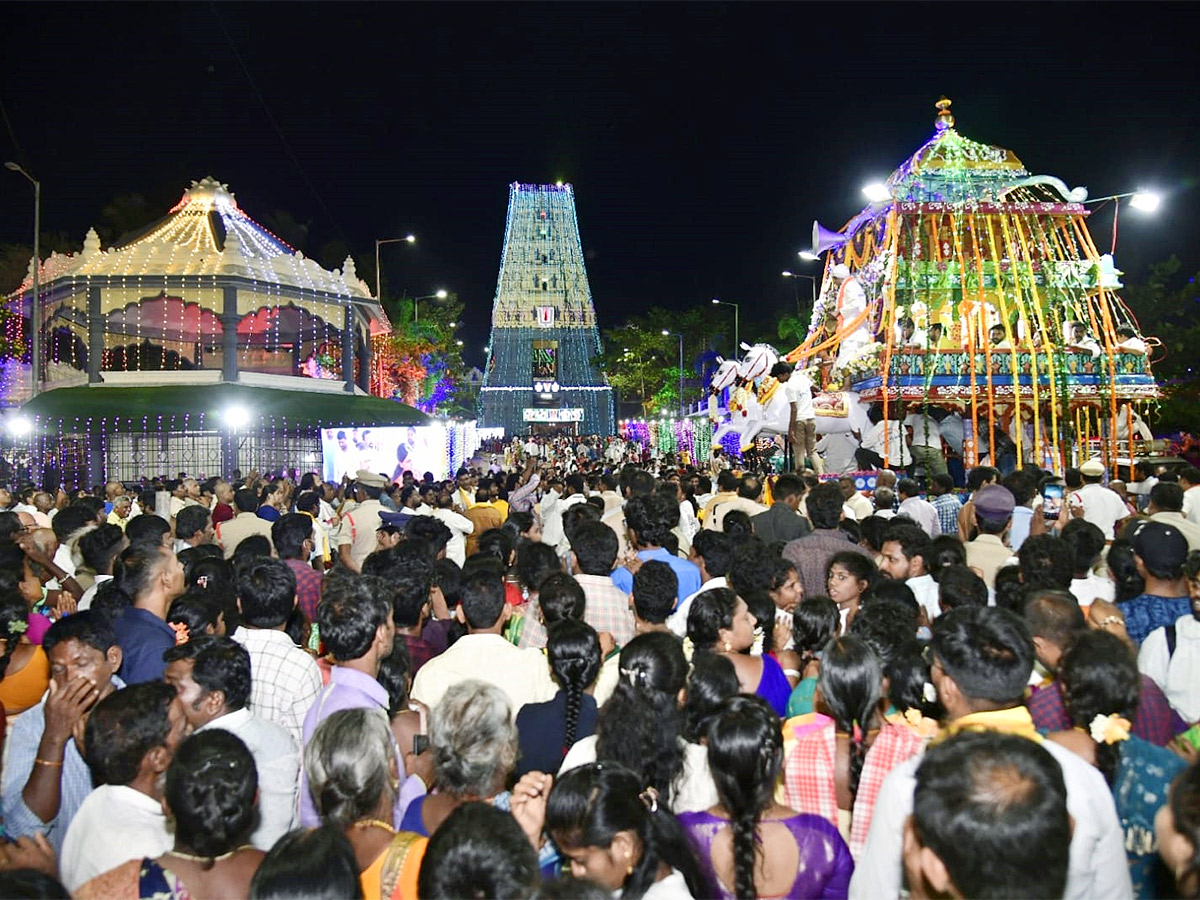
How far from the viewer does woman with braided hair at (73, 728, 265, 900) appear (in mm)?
2760

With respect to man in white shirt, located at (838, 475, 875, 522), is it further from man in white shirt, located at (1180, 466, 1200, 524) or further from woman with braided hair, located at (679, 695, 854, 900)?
woman with braided hair, located at (679, 695, 854, 900)

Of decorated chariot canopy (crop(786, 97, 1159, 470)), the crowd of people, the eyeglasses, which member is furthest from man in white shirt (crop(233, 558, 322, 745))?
decorated chariot canopy (crop(786, 97, 1159, 470))

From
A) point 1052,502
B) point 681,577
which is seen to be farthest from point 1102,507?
point 681,577

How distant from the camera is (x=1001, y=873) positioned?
2166 mm

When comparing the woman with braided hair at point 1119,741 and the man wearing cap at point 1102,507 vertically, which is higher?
the man wearing cap at point 1102,507

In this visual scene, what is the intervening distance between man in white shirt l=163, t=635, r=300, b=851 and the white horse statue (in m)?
13.4

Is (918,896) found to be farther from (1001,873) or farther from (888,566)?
(888,566)

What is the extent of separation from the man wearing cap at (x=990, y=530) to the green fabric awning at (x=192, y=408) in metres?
19.8

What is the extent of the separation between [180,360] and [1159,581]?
29.0 meters

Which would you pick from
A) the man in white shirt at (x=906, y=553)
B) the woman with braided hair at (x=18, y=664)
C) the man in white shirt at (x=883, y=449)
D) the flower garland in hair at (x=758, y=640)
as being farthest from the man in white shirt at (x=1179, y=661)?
the man in white shirt at (x=883, y=449)

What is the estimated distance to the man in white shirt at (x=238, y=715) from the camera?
363 cm

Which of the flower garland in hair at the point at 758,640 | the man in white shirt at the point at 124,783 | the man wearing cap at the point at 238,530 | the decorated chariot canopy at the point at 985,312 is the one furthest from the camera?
the decorated chariot canopy at the point at 985,312

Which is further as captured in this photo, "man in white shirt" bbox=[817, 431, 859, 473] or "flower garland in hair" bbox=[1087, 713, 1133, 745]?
"man in white shirt" bbox=[817, 431, 859, 473]

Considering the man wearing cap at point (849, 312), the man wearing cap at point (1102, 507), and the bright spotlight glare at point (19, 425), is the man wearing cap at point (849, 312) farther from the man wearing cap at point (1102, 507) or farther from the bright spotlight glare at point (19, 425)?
the bright spotlight glare at point (19, 425)
